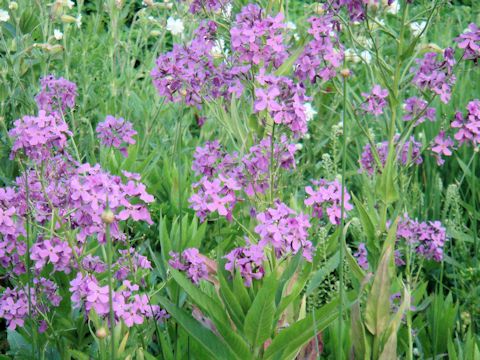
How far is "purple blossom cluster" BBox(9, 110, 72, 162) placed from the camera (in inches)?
67.4

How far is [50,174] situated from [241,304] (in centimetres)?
57

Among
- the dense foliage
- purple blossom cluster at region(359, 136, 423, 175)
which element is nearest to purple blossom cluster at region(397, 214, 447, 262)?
the dense foliage

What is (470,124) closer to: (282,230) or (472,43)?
(472,43)

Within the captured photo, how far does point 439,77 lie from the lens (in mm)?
1990

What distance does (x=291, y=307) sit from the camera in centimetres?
204

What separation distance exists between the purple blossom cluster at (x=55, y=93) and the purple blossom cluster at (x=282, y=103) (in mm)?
666

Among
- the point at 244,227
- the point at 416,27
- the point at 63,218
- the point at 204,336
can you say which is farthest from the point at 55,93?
the point at 416,27

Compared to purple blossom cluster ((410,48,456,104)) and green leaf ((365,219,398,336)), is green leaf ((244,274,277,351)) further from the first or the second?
purple blossom cluster ((410,48,456,104))

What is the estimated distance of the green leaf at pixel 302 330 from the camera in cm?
170

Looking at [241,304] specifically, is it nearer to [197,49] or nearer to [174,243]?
[174,243]

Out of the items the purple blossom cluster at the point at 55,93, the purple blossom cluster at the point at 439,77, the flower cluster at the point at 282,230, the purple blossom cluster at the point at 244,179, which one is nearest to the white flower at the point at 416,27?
the purple blossom cluster at the point at 439,77

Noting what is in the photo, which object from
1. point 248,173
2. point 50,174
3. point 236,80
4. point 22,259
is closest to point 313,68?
point 236,80

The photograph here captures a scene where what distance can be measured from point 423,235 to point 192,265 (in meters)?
0.70

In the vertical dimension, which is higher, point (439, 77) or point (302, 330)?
point (439, 77)
